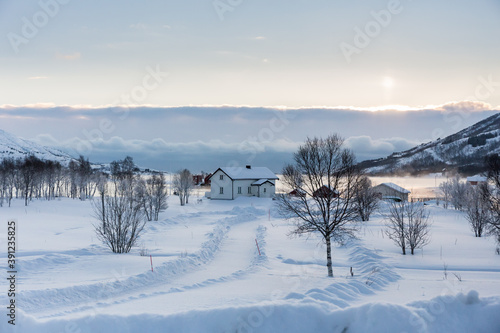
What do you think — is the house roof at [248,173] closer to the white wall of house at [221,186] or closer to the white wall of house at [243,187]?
the white wall of house at [243,187]

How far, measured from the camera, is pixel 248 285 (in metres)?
15.1

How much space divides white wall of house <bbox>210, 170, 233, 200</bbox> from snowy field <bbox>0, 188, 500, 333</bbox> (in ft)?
118

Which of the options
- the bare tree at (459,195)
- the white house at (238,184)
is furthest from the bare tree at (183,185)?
the bare tree at (459,195)

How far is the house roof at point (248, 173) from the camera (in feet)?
231

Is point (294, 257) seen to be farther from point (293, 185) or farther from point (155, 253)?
point (155, 253)

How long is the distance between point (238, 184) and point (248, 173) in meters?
3.51

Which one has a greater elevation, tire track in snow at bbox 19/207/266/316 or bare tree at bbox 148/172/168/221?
bare tree at bbox 148/172/168/221

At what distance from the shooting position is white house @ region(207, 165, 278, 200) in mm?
69688

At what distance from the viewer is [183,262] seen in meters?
19.4

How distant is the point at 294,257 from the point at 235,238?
8832 mm

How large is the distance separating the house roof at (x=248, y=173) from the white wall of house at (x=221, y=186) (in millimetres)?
993

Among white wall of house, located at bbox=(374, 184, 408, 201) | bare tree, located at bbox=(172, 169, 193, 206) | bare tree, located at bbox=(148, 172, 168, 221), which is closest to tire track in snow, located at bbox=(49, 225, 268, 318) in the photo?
bare tree, located at bbox=(148, 172, 168, 221)

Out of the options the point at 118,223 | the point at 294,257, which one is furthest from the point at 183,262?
the point at 294,257

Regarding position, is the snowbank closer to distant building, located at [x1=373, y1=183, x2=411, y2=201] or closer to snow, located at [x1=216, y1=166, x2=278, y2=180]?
snow, located at [x1=216, y1=166, x2=278, y2=180]
